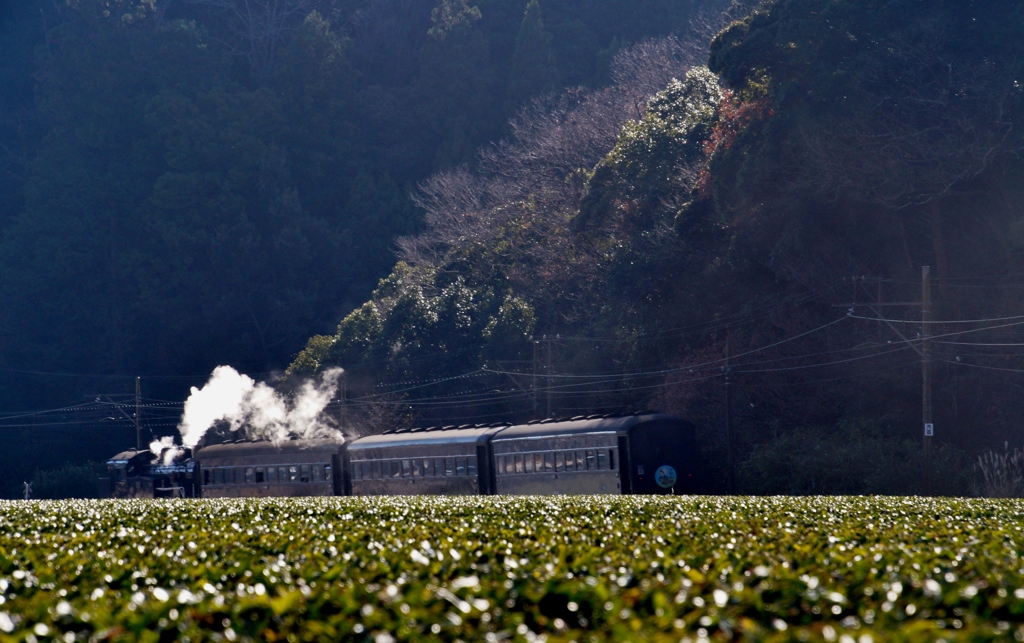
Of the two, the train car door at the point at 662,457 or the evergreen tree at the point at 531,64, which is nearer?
the train car door at the point at 662,457

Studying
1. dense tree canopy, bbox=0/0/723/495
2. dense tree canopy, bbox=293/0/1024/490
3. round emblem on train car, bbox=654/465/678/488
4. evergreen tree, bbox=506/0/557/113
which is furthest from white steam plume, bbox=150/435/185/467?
evergreen tree, bbox=506/0/557/113

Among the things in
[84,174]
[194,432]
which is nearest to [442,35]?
[84,174]

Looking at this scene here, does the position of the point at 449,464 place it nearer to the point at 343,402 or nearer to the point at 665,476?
the point at 665,476

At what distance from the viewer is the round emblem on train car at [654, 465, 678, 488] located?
29.9 m

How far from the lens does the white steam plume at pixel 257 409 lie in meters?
48.2

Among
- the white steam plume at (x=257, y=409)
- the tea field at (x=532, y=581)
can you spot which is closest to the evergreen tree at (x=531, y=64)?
the white steam plume at (x=257, y=409)

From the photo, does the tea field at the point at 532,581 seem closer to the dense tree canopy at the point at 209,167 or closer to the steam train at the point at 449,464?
the steam train at the point at 449,464

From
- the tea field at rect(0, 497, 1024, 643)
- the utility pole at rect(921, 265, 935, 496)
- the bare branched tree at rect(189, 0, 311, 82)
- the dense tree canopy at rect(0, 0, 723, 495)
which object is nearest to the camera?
the tea field at rect(0, 497, 1024, 643)

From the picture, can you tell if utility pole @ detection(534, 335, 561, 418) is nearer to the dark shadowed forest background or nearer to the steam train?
the dark shadowed forest background

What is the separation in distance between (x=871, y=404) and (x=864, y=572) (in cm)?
2739

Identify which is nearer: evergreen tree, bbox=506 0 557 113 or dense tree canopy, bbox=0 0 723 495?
dense tree canopy, bbox=0 0 723 495

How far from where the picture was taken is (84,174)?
69.8 m

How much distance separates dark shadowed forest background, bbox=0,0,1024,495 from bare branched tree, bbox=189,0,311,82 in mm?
332

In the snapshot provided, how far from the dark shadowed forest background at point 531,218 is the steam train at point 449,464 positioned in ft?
13.1
